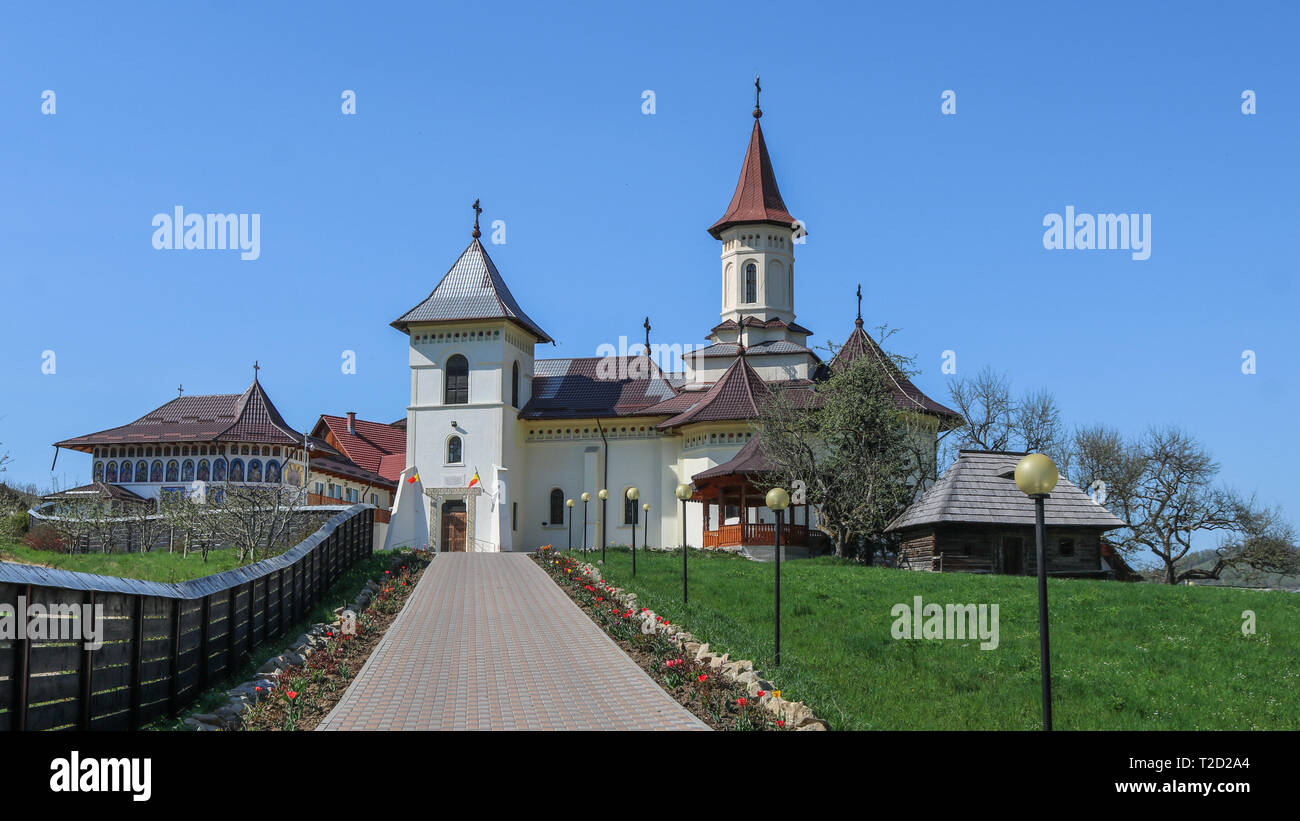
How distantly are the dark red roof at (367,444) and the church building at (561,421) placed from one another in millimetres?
14313

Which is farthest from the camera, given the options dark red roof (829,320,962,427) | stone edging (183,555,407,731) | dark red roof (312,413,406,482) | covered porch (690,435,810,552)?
dark red roof (312,413,406,482)

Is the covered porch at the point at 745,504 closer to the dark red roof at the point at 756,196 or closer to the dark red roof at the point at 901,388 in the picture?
the dark red roof at the point at 901,388

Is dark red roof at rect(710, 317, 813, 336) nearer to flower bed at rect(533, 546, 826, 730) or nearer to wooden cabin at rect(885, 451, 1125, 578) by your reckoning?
wooden cabin at rect(885, 451, 1125, 578)

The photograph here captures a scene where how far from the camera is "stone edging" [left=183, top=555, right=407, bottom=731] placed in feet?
34.3

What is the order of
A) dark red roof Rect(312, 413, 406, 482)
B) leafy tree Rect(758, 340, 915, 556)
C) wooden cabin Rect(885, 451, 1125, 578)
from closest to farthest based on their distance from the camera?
wooden cabin Rect(885, 451, 1125, 578) < leafy tree Rect(758, 340, 915, 556) < dark red roof Rect(312, 413, 406, 482)

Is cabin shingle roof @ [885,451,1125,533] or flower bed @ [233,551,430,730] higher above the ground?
cabin shingle roof @ [885,451,1125,533]

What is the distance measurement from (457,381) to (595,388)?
20.1 ft

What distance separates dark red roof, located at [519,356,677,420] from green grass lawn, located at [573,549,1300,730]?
22.3m

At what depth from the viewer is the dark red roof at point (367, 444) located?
55.8m

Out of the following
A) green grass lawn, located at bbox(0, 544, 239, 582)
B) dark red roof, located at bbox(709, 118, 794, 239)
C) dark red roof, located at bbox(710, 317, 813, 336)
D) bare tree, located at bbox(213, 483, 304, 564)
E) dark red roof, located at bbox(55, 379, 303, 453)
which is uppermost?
dark red roof, located at bbox(709, 118, 794, 239)

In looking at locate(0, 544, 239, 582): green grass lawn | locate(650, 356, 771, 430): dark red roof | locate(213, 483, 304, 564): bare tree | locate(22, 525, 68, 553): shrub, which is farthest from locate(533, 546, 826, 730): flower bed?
locate(22, 525, 68, 553): shrub

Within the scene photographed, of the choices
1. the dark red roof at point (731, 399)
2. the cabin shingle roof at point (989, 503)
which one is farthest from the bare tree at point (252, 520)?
the cabin shingle roof at point (989, 503)
